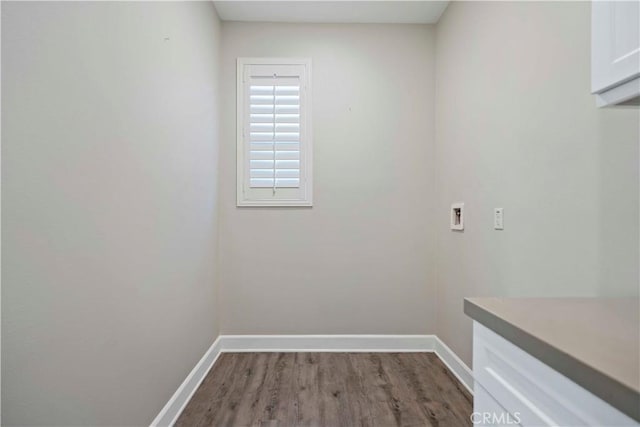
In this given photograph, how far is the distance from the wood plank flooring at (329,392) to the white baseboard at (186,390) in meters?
0.04

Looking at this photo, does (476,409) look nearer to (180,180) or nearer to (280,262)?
(180,180)

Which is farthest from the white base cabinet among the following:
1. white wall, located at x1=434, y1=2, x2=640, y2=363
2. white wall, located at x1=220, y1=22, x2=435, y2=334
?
white wall, located at x1=220, y1=22, x2=435, y2=334

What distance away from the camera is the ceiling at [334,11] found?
2510 millimetres

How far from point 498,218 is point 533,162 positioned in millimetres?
378

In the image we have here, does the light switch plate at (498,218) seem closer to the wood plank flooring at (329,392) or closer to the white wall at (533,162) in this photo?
the white wall at (533,162)

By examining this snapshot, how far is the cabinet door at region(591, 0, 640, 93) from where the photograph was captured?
31.7 inches

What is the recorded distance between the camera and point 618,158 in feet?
3.71

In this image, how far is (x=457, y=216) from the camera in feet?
7.89

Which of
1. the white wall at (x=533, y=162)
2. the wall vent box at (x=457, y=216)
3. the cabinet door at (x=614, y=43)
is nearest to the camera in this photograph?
the cabinet door at (x=614, y=43)

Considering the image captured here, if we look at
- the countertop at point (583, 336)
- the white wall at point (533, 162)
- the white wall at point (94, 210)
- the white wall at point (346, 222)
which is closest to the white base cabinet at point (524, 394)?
the countertop at point (583, 336)

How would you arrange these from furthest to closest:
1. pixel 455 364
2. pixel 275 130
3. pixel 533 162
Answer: pixel 275 130 → pixel 455 364 → pixel 533 162

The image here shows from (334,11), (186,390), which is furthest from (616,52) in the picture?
(186,390)

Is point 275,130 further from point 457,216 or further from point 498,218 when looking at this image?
point 498,218

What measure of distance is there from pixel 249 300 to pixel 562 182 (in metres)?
2.30
